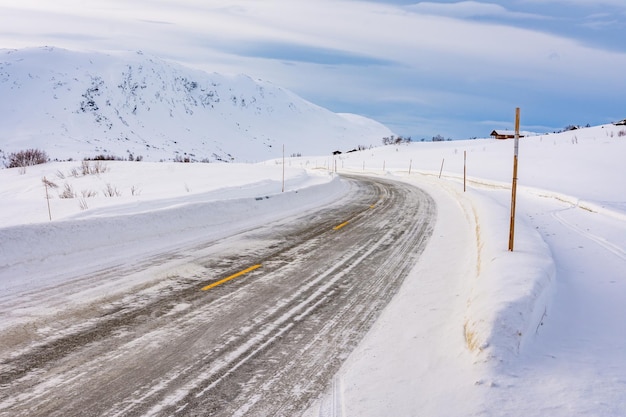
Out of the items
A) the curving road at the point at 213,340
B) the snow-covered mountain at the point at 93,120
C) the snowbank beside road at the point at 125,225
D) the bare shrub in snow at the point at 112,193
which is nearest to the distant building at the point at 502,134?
the snowbank beside road at the point at 125,225

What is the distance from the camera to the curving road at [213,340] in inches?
150

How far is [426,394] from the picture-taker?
3.96 m

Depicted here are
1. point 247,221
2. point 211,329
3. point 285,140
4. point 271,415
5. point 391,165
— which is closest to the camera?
point 271,415

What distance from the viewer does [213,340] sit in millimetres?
4980

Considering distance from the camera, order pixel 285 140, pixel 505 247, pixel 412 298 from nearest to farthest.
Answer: pixel 412 298 < pixel 505 247 < pixel 285 140

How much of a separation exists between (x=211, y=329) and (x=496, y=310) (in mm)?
3134

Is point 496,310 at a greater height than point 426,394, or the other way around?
point 496,310

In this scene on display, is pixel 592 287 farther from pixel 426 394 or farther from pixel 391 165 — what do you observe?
pixel 391 165

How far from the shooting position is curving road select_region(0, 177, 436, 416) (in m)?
3.81

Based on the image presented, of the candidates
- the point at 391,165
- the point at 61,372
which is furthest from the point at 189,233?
the point at 391,165

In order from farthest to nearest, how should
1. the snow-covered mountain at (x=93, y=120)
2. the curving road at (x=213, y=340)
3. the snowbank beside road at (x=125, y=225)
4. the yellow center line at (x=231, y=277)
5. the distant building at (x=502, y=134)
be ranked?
the snow-covered mountain at (x=93, y=120), the distant building at (x=502, y=134), the snowbank beside road at (x=125, y=225), the yellow center line at (x=231, y=277), the curving road at (x=213, y=340)

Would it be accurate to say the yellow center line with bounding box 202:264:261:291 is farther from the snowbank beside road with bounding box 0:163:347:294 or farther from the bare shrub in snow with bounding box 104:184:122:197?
the bare shrub in snow with bounding box 104:184:122:197

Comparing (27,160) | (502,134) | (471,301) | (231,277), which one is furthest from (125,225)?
(502,134)

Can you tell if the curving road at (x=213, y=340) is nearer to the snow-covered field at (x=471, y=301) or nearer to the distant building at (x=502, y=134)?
the snow-covered field at (x=471, y=301)
